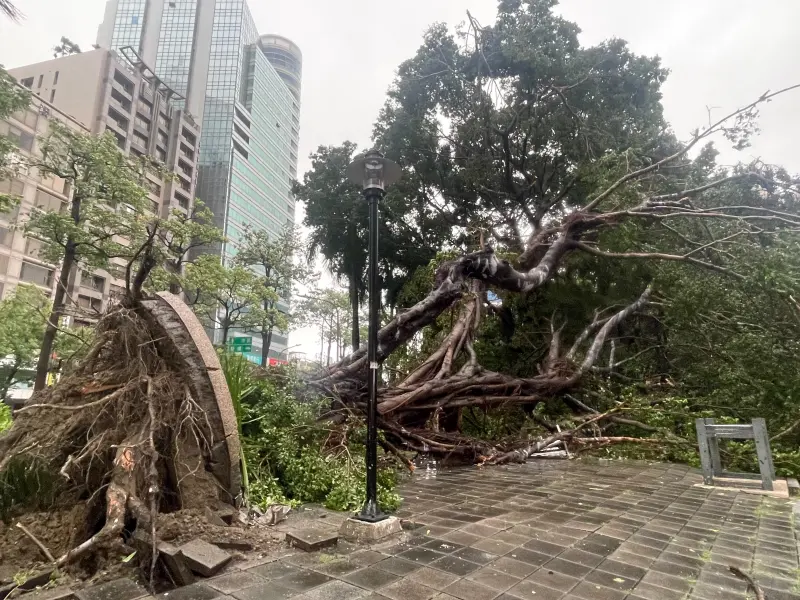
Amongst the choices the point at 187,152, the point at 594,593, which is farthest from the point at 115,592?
the point at 187,152

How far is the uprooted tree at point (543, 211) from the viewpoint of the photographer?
25.7 feet

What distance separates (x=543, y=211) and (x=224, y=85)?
7547 cm

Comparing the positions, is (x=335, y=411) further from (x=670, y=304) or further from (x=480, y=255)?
(x=670, y=304)

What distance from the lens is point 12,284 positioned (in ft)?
96.2

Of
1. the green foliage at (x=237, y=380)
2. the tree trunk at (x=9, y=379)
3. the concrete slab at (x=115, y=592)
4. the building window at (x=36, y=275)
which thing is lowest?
the concrete slab at (x=115, y=592)

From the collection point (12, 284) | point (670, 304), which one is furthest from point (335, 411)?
point (12, 284)

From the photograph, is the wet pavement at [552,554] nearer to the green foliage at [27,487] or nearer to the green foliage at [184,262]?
the green foliage at [27,487]

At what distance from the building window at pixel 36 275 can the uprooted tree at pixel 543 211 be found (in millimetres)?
26007

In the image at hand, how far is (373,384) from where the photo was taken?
3.67 meters

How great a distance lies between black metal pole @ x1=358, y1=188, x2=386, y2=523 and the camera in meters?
3.43

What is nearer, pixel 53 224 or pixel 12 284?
pixel 53 224

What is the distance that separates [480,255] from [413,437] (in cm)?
315

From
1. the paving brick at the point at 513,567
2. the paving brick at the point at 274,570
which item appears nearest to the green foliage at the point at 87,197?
the paving brick at the point at 274,570

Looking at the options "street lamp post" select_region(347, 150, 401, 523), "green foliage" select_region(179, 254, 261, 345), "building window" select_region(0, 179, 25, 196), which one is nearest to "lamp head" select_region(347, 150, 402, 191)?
"street lamp post" select_region(347, 150, 401, 523)
